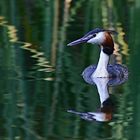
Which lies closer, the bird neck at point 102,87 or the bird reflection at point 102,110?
the bird reflection at point 102,110

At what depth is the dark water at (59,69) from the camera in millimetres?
1685

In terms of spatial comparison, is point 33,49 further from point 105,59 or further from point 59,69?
point 105,59

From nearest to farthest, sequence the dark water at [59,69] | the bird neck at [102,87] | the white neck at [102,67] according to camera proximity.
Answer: the dark water at [59,69]
the bird neck at [102,87]
the white neck at [102,67]

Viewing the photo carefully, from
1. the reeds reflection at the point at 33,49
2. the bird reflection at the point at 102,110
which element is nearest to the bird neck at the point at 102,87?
the bird reflection at the point at 102,110

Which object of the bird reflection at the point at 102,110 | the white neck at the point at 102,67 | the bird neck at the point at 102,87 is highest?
the white neck at the point at 102,67

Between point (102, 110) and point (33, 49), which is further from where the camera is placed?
point (33, 49)

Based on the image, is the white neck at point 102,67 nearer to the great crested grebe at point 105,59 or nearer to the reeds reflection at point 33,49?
the great crested grebe at point 105,59

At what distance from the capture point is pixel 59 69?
2.20 meters

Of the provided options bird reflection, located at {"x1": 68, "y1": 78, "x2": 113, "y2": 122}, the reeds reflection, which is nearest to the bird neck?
bird reflection, located at {"x1": 68, "y1": 78, "x2": 113, "y2": 122}

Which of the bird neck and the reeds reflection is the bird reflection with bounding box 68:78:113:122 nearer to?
the bird neck

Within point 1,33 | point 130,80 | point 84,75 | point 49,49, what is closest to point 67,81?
point 84,75

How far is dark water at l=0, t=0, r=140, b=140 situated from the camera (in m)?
1.68

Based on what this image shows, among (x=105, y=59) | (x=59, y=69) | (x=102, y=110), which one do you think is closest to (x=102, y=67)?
(x=105, y=59)

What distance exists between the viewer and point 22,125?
1721mm
